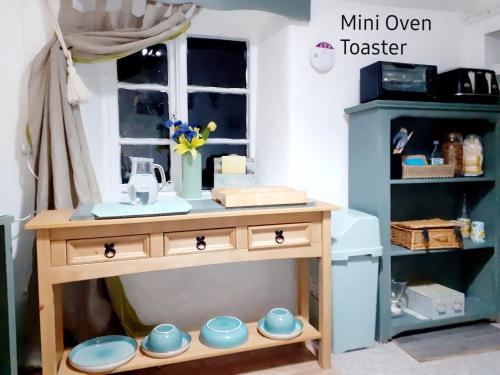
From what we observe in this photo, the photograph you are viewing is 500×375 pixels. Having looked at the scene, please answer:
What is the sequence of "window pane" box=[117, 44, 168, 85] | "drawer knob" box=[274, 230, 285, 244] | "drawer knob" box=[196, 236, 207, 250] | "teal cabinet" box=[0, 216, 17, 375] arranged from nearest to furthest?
"teal cabinet" box=[0, 216, 17, 375] < "drawer knob" box=[196, 236, 207, 250] < "drawer knob" box=[274, 230, 285, 244] < "window pane" box=[117, 44, 168, 85]

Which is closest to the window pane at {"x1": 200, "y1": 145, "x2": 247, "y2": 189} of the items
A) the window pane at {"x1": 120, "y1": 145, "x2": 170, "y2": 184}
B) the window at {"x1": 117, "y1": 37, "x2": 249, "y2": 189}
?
the window at {"x1": 117, "y1": 37, "x2": 249, "y2": 189}

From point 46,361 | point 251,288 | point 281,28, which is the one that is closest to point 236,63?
point 281,28

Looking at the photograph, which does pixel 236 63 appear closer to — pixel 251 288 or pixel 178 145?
pixel 178 145

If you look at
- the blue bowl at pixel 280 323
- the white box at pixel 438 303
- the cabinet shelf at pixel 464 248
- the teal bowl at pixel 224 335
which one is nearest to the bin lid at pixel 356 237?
the cabinet shelf at pixel 464 248

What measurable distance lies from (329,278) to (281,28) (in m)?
1.49

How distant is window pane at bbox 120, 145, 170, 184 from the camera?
222 cm

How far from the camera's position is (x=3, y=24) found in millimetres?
1754

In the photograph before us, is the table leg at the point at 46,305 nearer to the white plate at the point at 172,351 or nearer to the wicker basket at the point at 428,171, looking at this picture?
the white plate at the point at 172,351

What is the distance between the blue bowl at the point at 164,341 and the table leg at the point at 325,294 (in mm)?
704

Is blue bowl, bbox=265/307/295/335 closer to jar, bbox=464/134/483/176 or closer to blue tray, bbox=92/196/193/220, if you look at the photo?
blue tray, bbox=92/196/193/220

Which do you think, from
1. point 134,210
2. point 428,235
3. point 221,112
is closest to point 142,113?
point 221,112

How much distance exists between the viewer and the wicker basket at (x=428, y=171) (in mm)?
2117

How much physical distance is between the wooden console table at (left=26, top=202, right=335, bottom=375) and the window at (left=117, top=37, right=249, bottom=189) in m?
0.78

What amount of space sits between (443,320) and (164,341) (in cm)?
164
